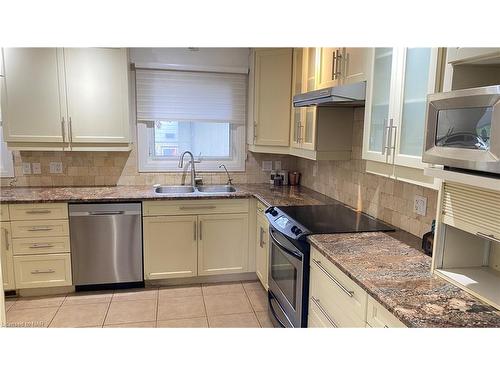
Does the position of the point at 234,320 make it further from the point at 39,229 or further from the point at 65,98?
the point at 65,98

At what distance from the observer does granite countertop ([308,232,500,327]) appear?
1.17 m

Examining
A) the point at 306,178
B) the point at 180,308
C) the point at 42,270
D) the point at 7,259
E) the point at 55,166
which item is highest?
the point at 55,166

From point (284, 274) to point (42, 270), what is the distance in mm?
2158

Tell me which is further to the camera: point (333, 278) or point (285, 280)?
point (285, 280)

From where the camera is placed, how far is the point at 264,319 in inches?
113

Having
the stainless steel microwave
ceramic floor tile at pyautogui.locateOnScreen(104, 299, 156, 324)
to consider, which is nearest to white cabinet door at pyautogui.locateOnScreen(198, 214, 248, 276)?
ceramic floor tile at pyautogui.locateOnScreen(104, 299, 156, 324)

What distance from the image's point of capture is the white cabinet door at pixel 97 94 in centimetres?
318

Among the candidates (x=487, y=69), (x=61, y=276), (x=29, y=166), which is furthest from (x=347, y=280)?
(x=29, y=166)

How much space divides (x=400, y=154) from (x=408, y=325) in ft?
2.96

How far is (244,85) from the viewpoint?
12.7 ft

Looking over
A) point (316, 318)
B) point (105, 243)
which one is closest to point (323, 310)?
point (316, 318)

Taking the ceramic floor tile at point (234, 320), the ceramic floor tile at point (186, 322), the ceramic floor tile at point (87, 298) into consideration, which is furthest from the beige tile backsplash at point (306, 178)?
the ceramic floor tile at point (186, 322)

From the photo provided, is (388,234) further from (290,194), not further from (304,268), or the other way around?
(290,194)

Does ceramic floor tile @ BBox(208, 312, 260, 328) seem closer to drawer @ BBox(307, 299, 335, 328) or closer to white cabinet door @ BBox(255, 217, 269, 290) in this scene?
white cabinet door @ BBox(255, 217, 269, 290)
